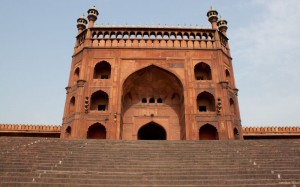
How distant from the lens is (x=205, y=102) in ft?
59.2

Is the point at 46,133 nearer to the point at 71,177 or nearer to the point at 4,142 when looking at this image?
the point at 4,142

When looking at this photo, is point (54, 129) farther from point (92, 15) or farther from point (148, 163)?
point (148, 163)

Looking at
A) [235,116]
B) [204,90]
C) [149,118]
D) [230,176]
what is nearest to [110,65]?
[149,118]

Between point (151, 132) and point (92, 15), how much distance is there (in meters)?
9.32

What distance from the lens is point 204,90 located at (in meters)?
17.4

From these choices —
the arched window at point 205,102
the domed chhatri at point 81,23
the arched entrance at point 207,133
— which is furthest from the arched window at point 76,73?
the arched entrance at point 207,133

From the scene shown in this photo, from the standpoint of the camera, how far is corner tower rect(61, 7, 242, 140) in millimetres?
16531

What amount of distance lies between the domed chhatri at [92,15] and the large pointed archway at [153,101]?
5.05 m

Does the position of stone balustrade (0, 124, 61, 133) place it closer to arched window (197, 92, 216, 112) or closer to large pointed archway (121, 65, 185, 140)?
large pointed archway (121, 65, 185, 140)

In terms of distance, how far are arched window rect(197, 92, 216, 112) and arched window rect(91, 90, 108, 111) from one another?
6031 mm

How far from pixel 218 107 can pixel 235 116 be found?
148 cm

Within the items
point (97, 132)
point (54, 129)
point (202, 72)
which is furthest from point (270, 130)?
point (54, 129)

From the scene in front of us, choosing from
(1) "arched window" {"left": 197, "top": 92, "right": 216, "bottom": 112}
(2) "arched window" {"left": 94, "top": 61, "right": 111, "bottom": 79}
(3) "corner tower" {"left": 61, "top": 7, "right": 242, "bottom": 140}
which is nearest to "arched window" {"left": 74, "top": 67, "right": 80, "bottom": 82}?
(3) "corner tower" {"left": 61, "top": 7, "right": 242, "bottom": 140}

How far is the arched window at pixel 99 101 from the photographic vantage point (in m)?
17.7
